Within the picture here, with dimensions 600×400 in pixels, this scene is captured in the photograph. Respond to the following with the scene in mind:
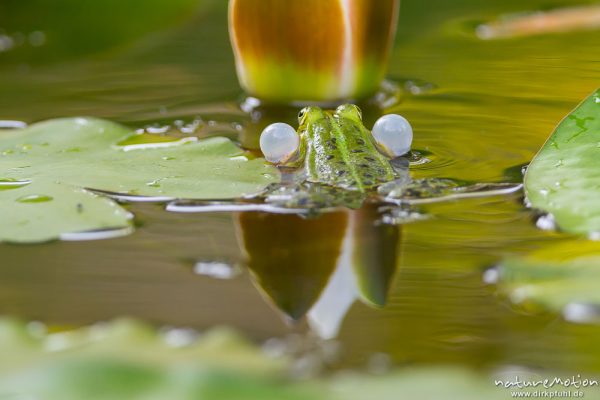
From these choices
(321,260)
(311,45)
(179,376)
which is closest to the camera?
(179,376)

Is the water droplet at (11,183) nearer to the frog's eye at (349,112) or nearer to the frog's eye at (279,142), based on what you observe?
the frog's eye at (279,142)

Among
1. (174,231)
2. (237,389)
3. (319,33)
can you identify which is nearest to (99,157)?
(174,231)

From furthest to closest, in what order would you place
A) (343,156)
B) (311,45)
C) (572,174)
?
1. (311,45)
2. (343,156)
3. (572,174)

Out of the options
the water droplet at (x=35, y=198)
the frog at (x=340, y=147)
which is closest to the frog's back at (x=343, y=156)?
the frog at (x=340, y=147)

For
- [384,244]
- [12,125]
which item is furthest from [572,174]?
[12,125]

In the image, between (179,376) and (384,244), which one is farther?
(384,244)

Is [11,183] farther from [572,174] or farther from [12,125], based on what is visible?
[572,174]

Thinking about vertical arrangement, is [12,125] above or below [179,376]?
below

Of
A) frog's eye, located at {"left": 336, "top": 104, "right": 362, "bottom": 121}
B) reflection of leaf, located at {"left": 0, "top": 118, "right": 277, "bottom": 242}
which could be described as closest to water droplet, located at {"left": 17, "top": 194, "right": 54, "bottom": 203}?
reflection of leaf, located at {"left": 0, "top": 118, "right": 277, "bottom": 242}
